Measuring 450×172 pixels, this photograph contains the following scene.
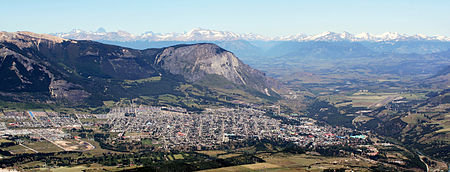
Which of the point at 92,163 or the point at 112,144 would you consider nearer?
the point at 92,163

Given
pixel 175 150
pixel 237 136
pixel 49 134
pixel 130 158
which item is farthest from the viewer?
pixel 237 136

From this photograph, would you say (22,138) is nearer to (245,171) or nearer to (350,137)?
(245,171)

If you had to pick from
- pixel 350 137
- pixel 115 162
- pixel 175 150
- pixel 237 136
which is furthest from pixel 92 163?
pixel 350 137

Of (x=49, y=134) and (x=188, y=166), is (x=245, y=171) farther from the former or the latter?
(x=49, y=134)

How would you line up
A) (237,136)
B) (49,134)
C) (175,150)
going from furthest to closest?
(237,136)
(49,134)
(175,150)

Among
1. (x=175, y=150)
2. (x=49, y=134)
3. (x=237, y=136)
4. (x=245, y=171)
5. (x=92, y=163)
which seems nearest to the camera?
(x=245, y=171)

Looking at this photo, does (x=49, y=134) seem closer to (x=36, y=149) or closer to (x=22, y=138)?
(x=22, y=138)

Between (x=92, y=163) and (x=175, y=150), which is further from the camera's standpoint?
(x=175, y=150)

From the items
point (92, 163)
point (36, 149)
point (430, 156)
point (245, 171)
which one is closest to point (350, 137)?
point (430, 156)

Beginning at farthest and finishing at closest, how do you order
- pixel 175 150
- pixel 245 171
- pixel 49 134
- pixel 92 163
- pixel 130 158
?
pixel 49 134
pixel 175 150
pixel 130 158
pixel 92 163
pixel 245 171
